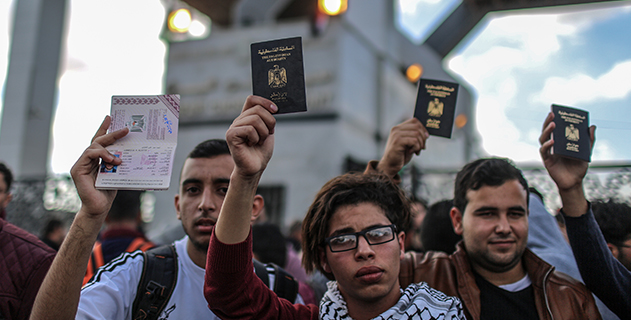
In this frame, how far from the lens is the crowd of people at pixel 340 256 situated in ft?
5.05

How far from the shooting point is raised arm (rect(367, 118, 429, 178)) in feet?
7.52

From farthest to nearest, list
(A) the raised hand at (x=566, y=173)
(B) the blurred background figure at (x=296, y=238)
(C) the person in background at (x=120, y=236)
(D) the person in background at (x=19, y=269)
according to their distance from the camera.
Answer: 1. (B) the blurred background figure at (x=296, y=238)
2. (C) the person in background at (x=120, y=236)
3. (A) the raised hand at (x=566, y=173)
4. (D) the person in background at (x=19, y=269)

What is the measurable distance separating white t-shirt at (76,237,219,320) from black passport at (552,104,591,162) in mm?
1801

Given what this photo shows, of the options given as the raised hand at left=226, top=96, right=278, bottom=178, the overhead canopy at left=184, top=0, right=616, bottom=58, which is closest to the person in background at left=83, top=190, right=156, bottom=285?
the raised hand at left=226, top=96, right=278, bottom=178

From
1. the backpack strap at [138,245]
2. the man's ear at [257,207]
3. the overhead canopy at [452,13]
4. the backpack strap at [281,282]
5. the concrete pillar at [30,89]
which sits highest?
the overhead canopy at [452,13]

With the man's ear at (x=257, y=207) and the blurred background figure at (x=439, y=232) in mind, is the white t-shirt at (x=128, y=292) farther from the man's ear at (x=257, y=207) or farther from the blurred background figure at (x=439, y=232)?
the blurred background figure at (x=439, y=232)

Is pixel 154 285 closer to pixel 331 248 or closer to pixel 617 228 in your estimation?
pixel 331 248

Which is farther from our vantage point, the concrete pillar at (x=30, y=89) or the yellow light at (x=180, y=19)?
the yellow light at (x=180, y=19)

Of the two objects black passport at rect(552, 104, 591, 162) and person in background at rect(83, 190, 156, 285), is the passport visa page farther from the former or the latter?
black passport at rect(552, 104, 591, 162)

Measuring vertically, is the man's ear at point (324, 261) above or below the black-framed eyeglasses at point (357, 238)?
below

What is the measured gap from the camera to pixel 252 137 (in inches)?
57.2

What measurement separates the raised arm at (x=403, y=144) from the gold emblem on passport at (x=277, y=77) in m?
0.93

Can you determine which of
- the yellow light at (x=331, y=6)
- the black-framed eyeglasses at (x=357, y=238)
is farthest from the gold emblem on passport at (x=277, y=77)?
the yellow light at (x=331, y=6)

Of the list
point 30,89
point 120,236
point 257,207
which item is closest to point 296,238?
point 120,236
